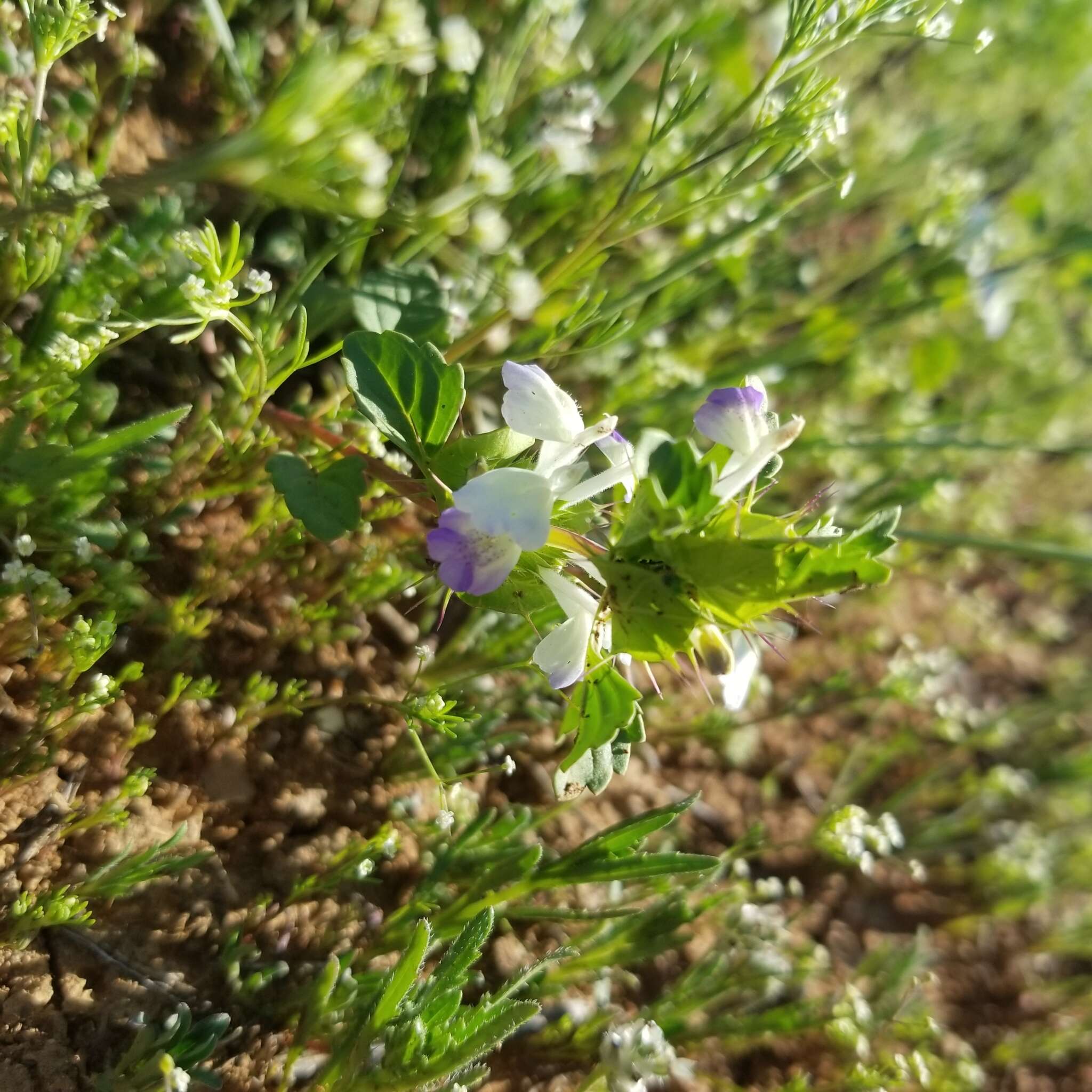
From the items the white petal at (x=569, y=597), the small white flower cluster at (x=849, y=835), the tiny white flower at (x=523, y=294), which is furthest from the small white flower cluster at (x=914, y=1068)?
the tiny white flower at (x=523, y=294)

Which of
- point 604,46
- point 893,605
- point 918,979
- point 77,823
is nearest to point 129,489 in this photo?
point 77,823

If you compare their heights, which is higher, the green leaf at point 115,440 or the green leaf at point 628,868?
the green leaf at point 115,440

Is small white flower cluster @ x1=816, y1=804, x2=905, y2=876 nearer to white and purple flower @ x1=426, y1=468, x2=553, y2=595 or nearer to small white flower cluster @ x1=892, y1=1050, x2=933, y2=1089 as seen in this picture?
small white flower cluster @ x1=892, y1=1050, x2=933, y2=1089

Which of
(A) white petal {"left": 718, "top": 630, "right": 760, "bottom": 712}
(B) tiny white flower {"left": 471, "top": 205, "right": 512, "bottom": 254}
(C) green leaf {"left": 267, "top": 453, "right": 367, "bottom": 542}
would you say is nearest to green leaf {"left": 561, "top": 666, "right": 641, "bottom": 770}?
(A) white petal {"left": 718, "top": 630, "right": 760, "bottom": 712}

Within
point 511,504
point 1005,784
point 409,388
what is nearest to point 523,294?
point 409,388

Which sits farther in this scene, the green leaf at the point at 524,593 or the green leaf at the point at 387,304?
the green leaf at the point at 387,304

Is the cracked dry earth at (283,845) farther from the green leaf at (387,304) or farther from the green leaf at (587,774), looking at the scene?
the green leaf at (587,774)

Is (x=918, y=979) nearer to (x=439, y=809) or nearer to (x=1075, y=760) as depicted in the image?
(x=1075, y=760)

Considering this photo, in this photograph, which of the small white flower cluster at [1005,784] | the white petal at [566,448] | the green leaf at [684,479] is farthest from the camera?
the small white flower cluster at [1005,784]
